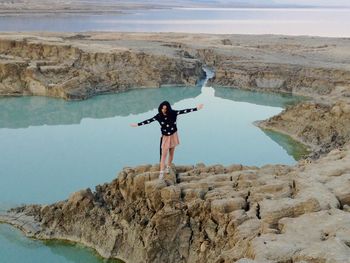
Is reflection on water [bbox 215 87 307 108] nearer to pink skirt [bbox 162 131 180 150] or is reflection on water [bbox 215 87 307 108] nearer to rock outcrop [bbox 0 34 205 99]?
rock outcrop [bbox 0 34 205 99]

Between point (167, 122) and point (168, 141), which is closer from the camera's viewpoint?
point (167, 122)

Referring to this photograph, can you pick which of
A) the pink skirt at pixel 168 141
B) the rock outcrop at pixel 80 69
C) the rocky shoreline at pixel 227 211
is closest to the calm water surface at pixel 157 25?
the rock outcrop at pixel 80 69

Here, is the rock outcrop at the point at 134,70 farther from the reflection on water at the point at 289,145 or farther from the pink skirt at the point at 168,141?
the pink skirt at the point at 168,141

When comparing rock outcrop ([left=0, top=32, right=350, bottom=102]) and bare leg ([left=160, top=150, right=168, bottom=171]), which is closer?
bare leg ([left=160, top=150, right=168, bottom=171])

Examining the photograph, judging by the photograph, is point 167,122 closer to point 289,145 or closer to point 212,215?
point 212,215

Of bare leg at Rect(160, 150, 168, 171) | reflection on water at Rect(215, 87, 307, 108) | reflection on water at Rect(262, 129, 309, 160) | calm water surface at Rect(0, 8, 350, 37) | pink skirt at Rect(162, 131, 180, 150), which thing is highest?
calm water surface at Rect(0, 8, 350, 37)

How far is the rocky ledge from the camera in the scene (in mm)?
7879

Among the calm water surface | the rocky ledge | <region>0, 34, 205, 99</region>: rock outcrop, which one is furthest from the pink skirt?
the calm water surface

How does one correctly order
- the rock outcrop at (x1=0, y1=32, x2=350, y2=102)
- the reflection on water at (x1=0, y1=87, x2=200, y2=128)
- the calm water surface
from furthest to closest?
1. the calm water surface
2. the rock outcrop at (x1=0, y1=32, x2=350, y2=102)
3. the reflection on water at (x1=0, y1=87, x2=200, y2=128)

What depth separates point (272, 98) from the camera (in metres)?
31.0

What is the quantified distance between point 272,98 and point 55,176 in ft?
60.2

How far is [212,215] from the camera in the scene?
32.2 feet

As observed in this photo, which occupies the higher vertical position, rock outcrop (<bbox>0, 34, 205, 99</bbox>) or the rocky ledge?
rock outcrop (<bbox>0, 34, 205, 99</bbox>)

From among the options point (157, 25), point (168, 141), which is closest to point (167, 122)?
A: point (168, 141)
